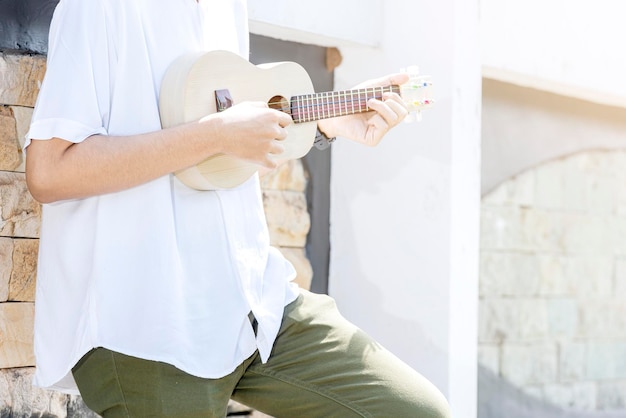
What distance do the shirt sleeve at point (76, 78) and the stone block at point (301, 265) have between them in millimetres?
1528

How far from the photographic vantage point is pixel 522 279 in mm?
4633

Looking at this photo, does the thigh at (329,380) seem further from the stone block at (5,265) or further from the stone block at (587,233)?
the stone block at (587,233)

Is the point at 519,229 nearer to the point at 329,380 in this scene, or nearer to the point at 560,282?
the point at 560,282

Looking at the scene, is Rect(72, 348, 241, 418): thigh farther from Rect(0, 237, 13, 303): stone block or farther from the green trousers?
Rect(0, 237, 13, 303): stone block

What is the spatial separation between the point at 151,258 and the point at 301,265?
154 centimetres

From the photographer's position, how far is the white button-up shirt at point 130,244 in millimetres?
1851

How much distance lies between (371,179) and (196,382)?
1759 mm

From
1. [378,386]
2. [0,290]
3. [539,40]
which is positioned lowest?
[378,386]

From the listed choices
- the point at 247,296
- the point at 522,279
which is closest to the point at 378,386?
the point at 247,296

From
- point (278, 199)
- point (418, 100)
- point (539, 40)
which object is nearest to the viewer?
point (418, 100)

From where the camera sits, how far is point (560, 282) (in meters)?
4.84

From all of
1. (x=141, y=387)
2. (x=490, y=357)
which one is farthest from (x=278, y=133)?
(x=490, y=357)

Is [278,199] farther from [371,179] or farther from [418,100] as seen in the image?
[418,100]

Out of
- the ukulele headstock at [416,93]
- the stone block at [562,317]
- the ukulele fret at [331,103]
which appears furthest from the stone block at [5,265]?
the stone block at [562,317]
